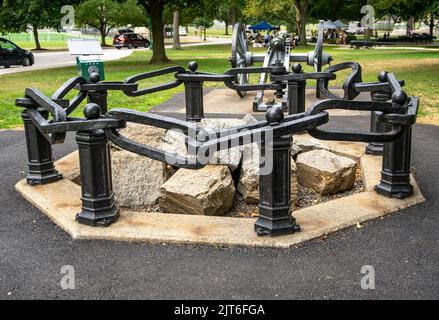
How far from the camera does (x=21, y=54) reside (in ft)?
87.7

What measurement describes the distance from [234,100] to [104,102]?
5.98m

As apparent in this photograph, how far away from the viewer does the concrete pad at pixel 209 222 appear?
388cm

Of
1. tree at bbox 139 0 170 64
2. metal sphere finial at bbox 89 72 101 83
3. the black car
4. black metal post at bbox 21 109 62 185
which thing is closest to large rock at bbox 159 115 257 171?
metal sphere finial at bbox 89 72 101 83

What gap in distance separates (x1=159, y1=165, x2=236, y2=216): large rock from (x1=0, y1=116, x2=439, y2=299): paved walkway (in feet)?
3.04

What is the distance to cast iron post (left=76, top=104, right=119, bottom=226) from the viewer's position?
4.04 m

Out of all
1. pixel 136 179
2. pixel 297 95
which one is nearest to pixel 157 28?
pixel 297 95

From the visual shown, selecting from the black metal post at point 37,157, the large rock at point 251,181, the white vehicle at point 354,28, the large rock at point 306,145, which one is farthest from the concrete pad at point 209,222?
the white vehicle at point 354,28

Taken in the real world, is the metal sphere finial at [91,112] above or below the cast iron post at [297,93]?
above

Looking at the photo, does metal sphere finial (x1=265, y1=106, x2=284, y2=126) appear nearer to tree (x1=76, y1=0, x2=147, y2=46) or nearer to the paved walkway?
the paved walkway

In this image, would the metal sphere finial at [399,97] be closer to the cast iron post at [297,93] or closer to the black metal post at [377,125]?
the black metal post at [377,125]

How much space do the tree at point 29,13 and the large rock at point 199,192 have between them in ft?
62.5

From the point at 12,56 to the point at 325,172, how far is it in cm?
2366

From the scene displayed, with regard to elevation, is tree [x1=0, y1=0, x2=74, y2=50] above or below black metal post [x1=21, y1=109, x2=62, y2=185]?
above
